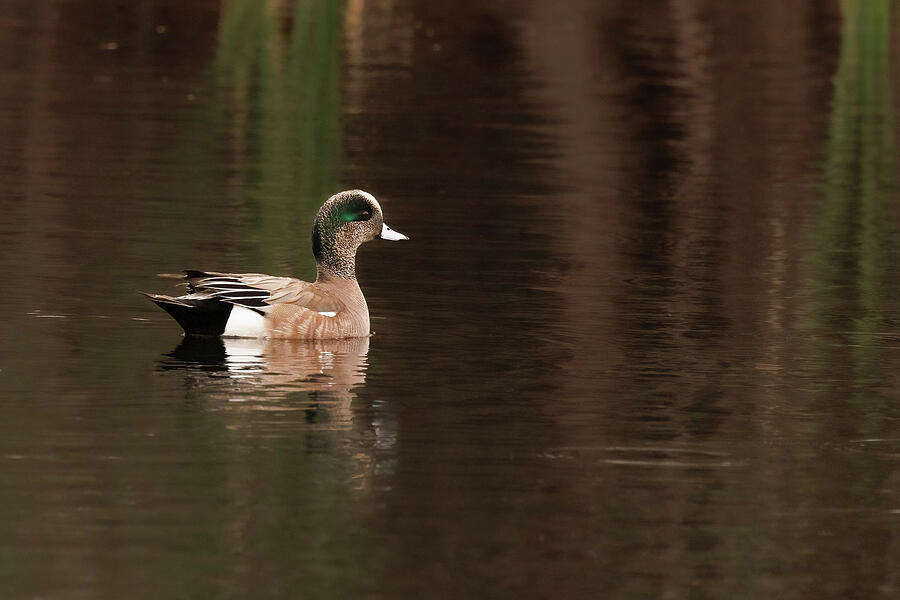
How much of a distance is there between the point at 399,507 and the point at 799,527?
1756 millimetres

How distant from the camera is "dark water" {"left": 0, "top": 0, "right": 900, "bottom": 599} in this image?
8648 mm

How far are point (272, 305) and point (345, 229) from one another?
113cm

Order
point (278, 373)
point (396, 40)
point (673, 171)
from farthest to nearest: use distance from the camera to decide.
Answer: point (396, 40) < point (673, 171) < point (278, 373)

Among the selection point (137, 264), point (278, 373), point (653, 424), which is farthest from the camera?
point (137, 264)

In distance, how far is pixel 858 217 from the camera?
20.6 metres

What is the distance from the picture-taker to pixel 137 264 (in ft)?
53.0

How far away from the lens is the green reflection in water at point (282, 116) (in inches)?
734

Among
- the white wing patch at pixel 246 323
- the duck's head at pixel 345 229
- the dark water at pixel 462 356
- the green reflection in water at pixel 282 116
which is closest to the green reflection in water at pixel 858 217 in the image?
the dark water at pixel 462 356

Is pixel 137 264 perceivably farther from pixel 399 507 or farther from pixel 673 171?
pixel 673 171

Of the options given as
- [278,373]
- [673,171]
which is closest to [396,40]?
[673,171]

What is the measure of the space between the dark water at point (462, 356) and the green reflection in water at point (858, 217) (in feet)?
0.21

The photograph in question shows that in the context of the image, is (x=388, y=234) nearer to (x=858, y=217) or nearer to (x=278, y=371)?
(x=278, y=371)

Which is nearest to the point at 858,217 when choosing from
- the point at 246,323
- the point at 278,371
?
the point at 246,323

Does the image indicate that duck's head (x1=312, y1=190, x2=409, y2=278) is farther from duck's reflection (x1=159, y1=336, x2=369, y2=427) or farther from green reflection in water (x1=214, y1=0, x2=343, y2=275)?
green reflection in water (x1=214, y1=0, x2=343, y2=275)
